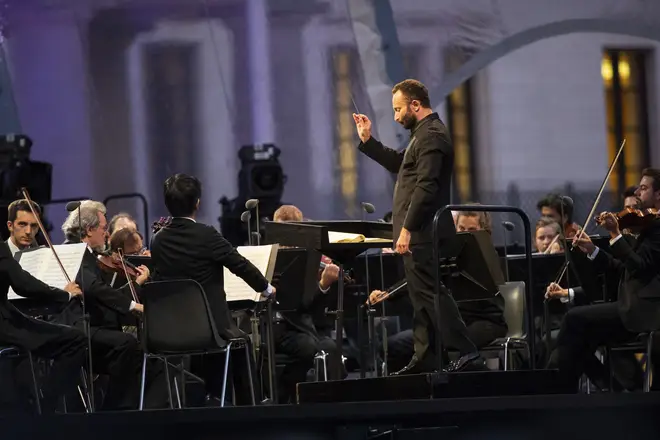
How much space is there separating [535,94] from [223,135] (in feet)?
9.10

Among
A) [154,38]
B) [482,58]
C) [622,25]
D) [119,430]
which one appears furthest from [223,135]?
[119,430]

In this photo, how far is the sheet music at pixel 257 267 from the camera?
6.43 meters

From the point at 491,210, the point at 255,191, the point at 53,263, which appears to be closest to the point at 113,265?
the point at 53,263

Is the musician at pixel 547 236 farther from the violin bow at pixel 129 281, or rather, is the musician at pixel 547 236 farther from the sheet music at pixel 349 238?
the violin bow at pixel 129 281

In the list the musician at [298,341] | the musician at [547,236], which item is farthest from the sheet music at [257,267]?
the musician at [547,236]

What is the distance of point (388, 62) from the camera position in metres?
11.5

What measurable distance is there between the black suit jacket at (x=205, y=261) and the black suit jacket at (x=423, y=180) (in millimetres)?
740

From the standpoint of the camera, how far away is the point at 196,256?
6.21 metres

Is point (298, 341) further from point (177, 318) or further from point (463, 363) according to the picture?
point (463, 363)

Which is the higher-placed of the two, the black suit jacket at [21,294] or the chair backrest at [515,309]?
the black suit jacket at [21,294]

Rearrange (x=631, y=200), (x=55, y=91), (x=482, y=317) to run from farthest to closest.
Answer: (x=55, y=91), (x=631, y=200), (x=482, y=317)

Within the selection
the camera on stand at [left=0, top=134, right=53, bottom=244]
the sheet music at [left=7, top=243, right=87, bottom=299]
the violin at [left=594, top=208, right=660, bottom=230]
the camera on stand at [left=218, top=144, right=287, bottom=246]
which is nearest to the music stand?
the violin at [left=594, top=208, right=660, bottom=230]

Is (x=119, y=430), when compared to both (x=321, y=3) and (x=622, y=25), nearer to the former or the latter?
(x=321, y=3)

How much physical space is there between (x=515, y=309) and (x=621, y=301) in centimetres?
87
